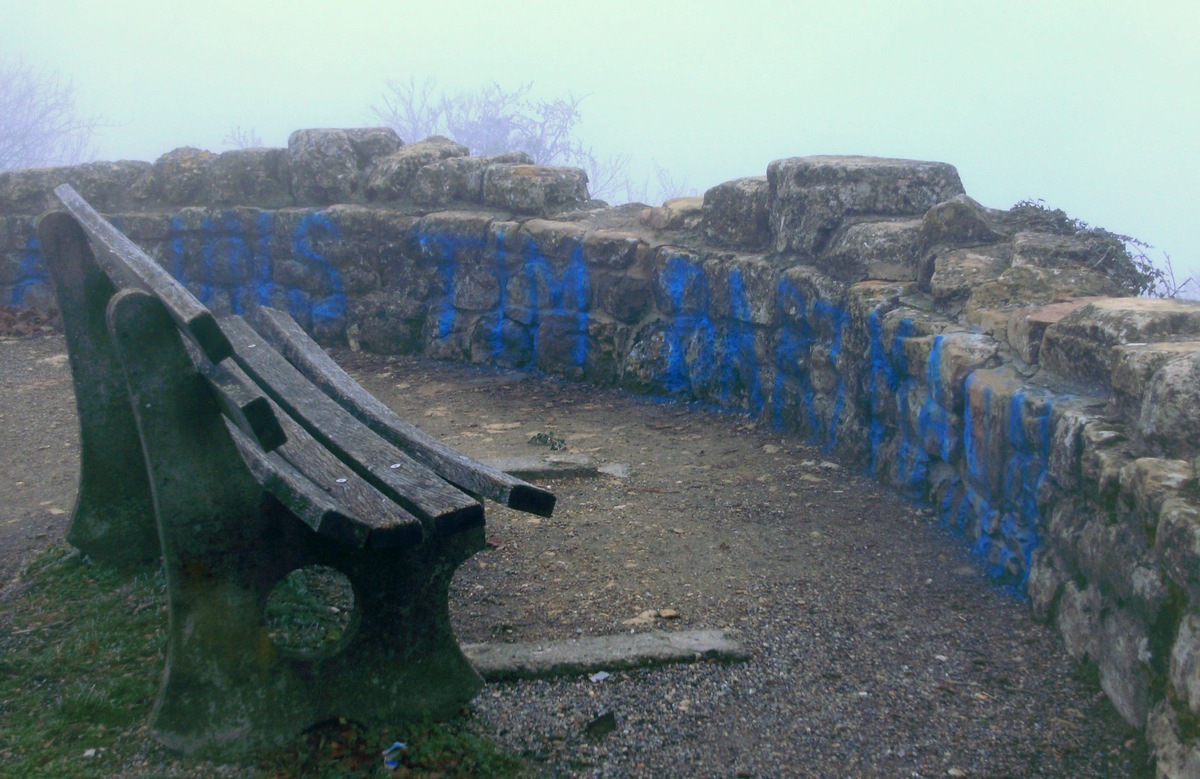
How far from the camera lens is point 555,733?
2125 millimetres

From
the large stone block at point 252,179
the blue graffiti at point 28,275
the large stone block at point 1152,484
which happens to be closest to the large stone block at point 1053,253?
the large stone block at point 1152,484

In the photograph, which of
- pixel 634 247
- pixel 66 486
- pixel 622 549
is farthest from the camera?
pixel 634 247

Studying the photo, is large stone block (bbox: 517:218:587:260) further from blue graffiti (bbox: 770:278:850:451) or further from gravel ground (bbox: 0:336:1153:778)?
blue graffiti (bbox: 770:278:850:451)

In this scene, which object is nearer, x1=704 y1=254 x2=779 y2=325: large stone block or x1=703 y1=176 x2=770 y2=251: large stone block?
x1=704 y1=254 x2=779 y2=325: large stone block

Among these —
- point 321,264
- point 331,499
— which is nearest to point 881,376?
point 331,499

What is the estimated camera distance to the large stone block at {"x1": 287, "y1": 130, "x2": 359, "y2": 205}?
6.12 metres

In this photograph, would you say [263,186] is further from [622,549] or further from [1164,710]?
[1164,710]

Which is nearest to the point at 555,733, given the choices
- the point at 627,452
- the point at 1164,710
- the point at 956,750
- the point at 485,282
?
the point at 956,750

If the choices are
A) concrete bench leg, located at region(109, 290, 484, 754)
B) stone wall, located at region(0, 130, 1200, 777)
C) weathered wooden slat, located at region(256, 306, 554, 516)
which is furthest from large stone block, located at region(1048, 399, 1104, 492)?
concrete bench leg, located at region(109, 290, 484, 754)

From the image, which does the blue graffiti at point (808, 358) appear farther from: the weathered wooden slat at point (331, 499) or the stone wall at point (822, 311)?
the weathered wooden slat at point (331, 499)

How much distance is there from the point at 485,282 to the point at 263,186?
69.1 inches

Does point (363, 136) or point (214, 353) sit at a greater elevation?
point (363, 136)

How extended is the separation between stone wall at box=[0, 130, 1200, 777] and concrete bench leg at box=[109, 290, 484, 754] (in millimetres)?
1484

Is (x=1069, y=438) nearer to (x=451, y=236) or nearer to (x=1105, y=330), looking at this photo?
(x=1105, y=330)
